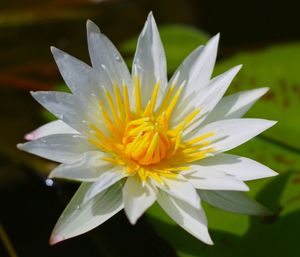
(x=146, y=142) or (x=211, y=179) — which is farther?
(x=146, y=142)

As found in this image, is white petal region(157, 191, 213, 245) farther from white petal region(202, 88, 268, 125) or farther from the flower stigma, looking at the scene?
white petal region(202, 88, 268, 125)

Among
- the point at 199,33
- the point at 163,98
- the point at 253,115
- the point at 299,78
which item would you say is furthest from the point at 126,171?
the point at 199,33

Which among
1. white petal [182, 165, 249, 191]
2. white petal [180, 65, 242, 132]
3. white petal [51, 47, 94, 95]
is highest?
white petal [51, 47, 94, 95]

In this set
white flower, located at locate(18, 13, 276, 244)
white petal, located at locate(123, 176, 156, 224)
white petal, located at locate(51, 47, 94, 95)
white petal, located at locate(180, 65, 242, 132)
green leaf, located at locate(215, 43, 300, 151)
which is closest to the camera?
white petal, located at locate(123, 176, 156, 224)

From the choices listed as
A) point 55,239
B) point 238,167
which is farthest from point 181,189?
point 55,239

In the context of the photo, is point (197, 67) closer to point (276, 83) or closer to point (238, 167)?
point (238, 167)

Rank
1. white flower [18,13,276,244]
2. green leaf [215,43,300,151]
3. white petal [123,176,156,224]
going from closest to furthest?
white petal [123,176,156,224] → white flower [18,13,276,244] → green leaf [215,43,300,151]

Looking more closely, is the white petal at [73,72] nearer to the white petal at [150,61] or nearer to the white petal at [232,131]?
the white petal at [150,61]

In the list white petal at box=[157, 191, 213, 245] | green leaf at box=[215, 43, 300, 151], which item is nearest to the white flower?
white petal at box=[157, 191, 213, 245]
